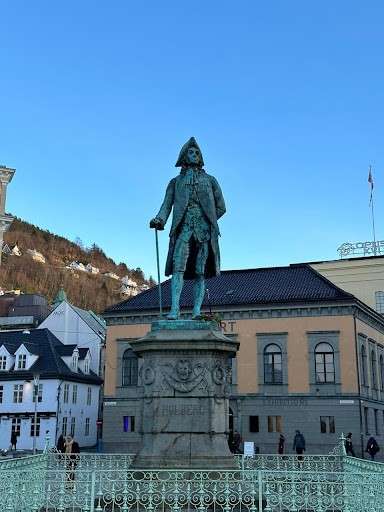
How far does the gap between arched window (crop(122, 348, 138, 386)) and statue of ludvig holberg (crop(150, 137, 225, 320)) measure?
36.2 m

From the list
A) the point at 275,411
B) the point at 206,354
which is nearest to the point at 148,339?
the point at 206,354

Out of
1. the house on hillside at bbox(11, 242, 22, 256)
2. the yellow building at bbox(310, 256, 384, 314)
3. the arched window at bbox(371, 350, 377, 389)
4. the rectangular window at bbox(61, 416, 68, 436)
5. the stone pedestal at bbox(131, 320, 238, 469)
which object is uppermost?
the house on hillside at bbox(11, 242, 22, 256)

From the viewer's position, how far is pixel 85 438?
58.8 metres

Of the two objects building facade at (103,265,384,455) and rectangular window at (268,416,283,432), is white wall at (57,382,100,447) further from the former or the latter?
rectangular window at (268,416,283,432)

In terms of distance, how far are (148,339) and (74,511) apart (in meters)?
3.09

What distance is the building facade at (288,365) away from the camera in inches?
1682

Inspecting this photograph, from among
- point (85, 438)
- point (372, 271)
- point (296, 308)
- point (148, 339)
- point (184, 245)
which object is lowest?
point (85, 438)

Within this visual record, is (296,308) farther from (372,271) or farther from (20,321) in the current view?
(20,321)

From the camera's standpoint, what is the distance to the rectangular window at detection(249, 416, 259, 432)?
44.1 metres

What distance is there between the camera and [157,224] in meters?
12.7

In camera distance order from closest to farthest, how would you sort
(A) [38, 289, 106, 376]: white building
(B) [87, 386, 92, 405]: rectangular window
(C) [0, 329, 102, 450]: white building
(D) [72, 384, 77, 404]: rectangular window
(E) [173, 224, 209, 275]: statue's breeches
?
(E) [173, 224, 209, 275]: statue's breeches → (C) [0, 329, 102, 450]: white building → (D) [72, 384, 77, 404]: rectangular window → (B) [87, 386, 92, 405]: rectangular window → (A) [38, 289, 106, 376]: white building

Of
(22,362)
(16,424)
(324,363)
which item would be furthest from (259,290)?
(16,424)

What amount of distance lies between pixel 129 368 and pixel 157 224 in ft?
122

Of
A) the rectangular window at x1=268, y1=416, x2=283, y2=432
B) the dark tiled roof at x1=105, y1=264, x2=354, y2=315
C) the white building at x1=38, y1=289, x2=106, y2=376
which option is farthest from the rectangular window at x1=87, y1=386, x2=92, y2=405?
the rectangular window at x1=268, y1=416, x2=283, y2=432
